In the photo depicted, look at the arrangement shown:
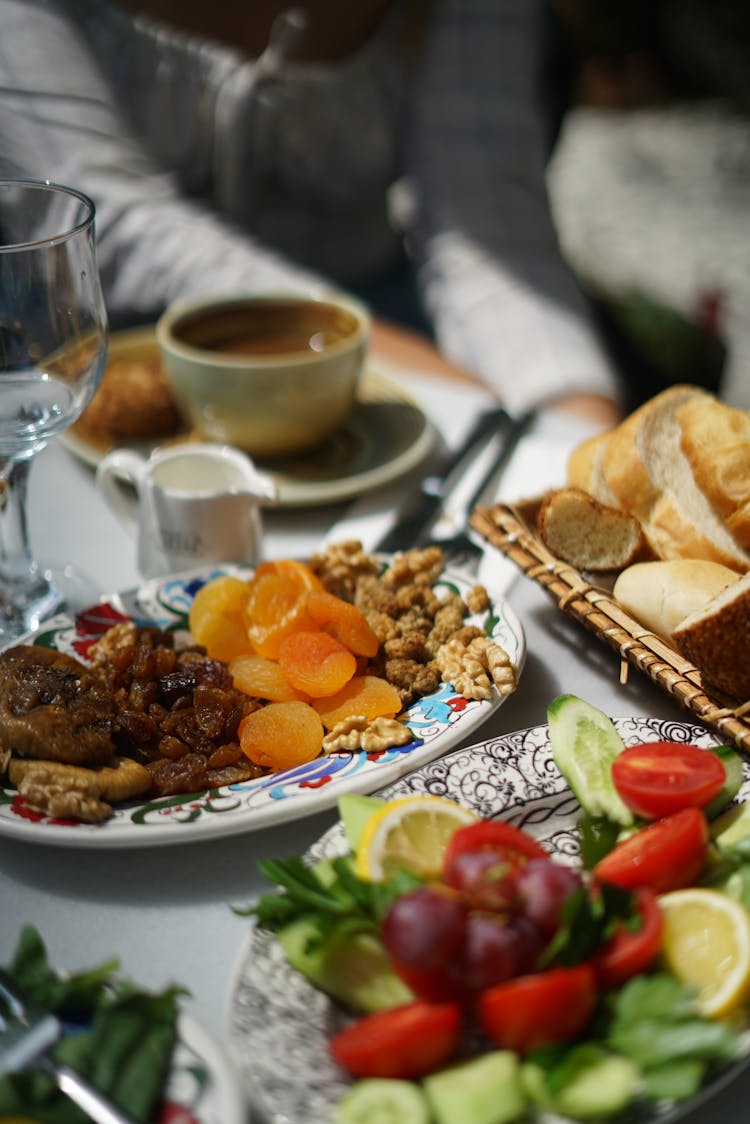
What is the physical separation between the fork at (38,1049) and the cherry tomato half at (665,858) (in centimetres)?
32

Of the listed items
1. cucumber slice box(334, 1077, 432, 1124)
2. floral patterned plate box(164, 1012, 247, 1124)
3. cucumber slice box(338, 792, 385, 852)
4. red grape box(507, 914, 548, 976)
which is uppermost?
red grape box(507, 914, 548, 976)

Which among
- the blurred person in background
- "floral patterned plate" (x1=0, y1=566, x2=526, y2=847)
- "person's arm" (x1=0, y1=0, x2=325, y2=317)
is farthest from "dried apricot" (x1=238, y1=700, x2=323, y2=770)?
"person's arm" (x1=0, y1=0, x2=325, y2=317)

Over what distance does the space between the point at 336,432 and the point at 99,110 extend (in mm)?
1069

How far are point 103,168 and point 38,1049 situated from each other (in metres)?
1.82

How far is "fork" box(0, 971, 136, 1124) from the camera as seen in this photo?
553 millimetres

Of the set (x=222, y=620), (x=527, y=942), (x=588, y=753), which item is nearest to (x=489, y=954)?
(x=527, y=942)

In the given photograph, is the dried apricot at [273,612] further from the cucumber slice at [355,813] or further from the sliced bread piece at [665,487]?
the sliced bread piece at [665,487]

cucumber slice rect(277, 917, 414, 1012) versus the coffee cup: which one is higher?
cucumber slice rect(277, 917, 414, 1012)

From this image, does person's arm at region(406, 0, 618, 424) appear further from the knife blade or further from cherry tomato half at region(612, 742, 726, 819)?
cherry tomato half at region(612, 742, 726, 819)

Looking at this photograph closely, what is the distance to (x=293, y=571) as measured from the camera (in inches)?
39.8

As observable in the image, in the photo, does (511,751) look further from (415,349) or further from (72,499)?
(415,349)

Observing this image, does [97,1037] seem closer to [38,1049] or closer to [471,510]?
[38,1049]

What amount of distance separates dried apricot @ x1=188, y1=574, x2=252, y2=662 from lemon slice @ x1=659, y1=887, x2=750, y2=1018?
46 centimetres

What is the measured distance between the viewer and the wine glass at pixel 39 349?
0.96 m
